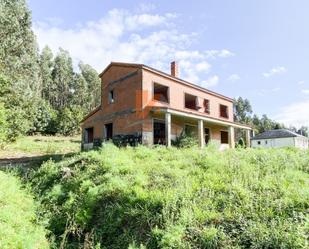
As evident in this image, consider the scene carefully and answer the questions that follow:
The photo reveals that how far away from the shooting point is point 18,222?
6547 mm

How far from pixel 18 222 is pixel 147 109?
1223 cm

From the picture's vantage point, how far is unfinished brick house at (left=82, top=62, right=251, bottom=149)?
18.0 m

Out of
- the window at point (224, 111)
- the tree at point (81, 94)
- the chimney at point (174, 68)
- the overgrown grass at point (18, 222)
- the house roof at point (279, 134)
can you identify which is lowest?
the overgrown grass at point (18, 222)

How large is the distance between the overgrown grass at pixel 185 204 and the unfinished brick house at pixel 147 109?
24.4ft

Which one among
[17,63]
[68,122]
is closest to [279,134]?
[68,122]

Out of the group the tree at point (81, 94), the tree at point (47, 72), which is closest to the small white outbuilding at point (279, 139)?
the tree at point (81, 94)

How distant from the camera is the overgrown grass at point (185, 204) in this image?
5289mm

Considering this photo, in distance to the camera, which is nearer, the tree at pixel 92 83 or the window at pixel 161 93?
the window at pixel 161 93

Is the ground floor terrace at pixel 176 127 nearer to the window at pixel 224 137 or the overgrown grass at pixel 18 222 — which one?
the window at pixel 224 137

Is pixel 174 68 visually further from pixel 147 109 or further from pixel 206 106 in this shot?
pixel 147 109

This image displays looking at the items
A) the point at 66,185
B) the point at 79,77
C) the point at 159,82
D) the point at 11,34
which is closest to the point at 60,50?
the point at 79,77

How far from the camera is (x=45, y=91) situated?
5656 cm

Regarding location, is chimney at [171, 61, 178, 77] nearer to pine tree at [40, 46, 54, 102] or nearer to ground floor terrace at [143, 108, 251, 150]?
ground floor terrace at [143, 108, 251, 150]

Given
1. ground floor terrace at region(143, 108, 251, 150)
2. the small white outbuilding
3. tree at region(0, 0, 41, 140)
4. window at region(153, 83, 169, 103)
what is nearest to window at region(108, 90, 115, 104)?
window at region(153, 83, 169, 103)
